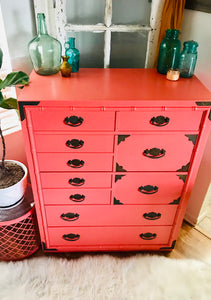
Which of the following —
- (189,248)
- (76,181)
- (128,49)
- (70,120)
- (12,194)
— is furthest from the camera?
(189,248)

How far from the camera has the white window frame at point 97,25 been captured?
4.69 ft

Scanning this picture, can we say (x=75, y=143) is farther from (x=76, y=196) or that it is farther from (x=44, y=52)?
(x=44, y=52)

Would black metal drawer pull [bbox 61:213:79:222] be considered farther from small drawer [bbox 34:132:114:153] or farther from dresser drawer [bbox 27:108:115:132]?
dresser drawer [bbox 27:108:115:132]

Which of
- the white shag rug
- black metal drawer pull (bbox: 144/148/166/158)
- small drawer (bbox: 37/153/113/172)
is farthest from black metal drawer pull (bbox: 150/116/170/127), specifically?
the white shag rug

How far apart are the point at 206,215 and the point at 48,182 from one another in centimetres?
133

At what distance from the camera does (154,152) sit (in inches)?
50.4

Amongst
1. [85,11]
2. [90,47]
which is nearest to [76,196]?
[90,47]

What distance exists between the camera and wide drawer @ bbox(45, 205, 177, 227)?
1.48 m

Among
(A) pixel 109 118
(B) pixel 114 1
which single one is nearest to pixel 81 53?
(B) pixel 114 1

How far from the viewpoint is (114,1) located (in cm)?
143

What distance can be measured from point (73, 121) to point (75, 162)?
0.78ft

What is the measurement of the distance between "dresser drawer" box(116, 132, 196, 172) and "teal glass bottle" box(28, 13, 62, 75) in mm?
580

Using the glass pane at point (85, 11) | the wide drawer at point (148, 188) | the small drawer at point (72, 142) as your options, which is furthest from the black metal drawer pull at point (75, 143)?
the glass pane at point (85, 11)

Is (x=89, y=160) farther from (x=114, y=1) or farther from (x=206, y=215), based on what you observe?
(x=206, y=215)
